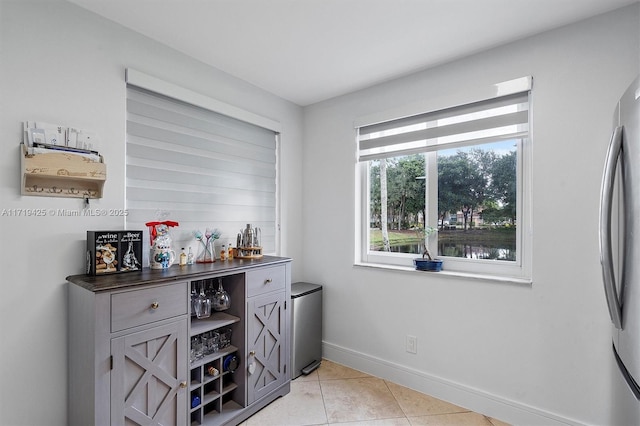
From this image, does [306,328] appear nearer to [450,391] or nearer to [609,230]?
[450,391]

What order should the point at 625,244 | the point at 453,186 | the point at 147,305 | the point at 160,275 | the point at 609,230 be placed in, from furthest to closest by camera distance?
the point at 453,186, the point at 160,275, the point at 147,305, the point at 609,230, the point at 625,244

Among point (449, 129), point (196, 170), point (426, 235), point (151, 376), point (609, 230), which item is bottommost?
point (151, 376)

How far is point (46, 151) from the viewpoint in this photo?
1540 mm

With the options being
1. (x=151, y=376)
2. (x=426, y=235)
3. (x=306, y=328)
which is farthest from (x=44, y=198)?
(x=426, y=235)

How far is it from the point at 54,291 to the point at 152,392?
0.72 meters

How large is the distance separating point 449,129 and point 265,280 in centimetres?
172

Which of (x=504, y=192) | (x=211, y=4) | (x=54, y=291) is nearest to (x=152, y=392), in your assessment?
(x=54, y=291)

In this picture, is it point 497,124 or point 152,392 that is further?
point 497,124

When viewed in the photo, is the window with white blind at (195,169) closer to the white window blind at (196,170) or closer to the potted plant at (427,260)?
the white window blind at (196,170)

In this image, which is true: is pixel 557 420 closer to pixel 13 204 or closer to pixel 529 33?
pixel 529 33

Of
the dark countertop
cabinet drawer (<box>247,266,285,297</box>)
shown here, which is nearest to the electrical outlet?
cabinet drawer (<box>247,266,285,297</box>)

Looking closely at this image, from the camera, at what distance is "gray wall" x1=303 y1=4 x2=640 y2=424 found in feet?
5.73

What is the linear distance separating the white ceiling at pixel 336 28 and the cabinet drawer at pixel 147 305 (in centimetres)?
151

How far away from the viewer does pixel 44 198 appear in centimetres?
158
